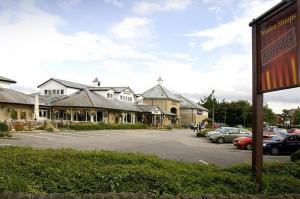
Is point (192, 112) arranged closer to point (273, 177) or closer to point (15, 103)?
point (15, 103)

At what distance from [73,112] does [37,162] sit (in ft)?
170

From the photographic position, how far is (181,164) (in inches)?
411

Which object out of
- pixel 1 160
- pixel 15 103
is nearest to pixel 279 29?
pixel 1 160

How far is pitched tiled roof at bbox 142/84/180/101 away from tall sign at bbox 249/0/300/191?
3345 inches

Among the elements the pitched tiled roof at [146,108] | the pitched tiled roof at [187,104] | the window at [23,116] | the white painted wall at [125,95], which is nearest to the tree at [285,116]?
the pitched tiled roof at [187,104]

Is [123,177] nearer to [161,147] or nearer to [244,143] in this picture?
[161,147]

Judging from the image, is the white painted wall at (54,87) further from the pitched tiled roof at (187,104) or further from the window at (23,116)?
the pitched tiled roof at (187,104)

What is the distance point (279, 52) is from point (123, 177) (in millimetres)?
4012

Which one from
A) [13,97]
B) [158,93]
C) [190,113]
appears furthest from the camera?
[190,113]

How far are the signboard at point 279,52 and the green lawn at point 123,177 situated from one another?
6.85 ft

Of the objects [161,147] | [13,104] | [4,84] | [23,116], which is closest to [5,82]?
[4,84]

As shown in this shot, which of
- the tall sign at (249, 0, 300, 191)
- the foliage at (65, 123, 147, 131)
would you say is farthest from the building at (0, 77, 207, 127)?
the tall sign at (249, 0, 300, 191)

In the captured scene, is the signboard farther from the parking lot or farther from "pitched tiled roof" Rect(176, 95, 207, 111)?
"pitched tiled roof" Rect(176, 95, 207, 111)

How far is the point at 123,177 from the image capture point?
27.1ft
